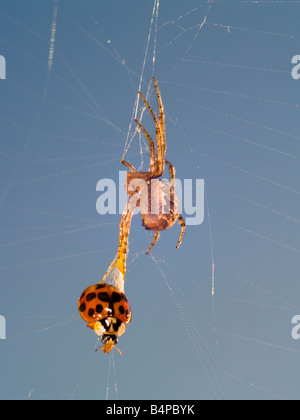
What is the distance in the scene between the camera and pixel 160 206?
11.8 ft

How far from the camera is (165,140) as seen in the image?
3.80m

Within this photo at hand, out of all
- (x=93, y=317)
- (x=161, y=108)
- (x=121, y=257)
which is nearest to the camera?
(x=93, y=317)

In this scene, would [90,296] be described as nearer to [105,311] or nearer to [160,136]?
[105,311]

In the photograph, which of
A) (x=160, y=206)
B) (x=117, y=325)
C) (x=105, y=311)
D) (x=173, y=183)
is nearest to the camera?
(x=105, y=311)

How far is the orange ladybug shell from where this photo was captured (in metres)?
3.10

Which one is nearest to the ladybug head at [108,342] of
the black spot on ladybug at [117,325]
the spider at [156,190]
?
the black spot on ladybug at [117,325]

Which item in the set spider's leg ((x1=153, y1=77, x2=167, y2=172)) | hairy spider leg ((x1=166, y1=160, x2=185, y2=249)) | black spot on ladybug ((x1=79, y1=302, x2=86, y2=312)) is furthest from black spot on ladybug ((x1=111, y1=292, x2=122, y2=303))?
spider's leg ((x1=153, y1=77, x2=167, y2=172))

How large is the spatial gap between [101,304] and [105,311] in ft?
0.19

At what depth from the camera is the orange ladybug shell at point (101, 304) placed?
122 inches

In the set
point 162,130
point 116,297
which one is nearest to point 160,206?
point 162,130
